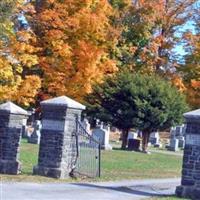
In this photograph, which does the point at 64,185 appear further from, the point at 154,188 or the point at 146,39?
the point at 146,39

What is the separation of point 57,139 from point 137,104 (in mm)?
20206

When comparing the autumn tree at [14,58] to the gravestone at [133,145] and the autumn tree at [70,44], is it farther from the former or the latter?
the gravestone at [133,145]

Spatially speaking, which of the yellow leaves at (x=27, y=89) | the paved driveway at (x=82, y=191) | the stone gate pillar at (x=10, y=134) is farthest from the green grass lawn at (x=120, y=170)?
the yellow leaves at (x=27, y=89)

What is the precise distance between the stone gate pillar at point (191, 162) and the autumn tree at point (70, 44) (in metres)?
21.9

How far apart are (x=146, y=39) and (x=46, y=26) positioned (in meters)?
13.5

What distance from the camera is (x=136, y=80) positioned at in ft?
129

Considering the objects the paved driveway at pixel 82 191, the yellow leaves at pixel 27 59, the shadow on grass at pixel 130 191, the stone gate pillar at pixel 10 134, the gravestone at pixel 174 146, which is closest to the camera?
the paved driveway at pixel 82 191

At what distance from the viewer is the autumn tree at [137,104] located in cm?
3791

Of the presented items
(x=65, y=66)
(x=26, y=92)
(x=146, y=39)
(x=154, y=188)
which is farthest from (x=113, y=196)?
(x=146, y=39)

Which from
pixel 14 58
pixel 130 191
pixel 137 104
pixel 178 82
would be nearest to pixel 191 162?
pixel 130 191

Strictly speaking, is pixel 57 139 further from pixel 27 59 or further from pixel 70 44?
A: pixel 70 44

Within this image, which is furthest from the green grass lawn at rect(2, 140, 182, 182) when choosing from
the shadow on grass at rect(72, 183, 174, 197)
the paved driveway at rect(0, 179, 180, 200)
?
the shadow on grass at rect(72, 183, 174, 197)

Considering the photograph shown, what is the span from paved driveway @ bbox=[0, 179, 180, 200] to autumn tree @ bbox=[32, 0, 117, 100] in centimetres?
2006

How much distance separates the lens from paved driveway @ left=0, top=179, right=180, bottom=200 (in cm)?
1339
